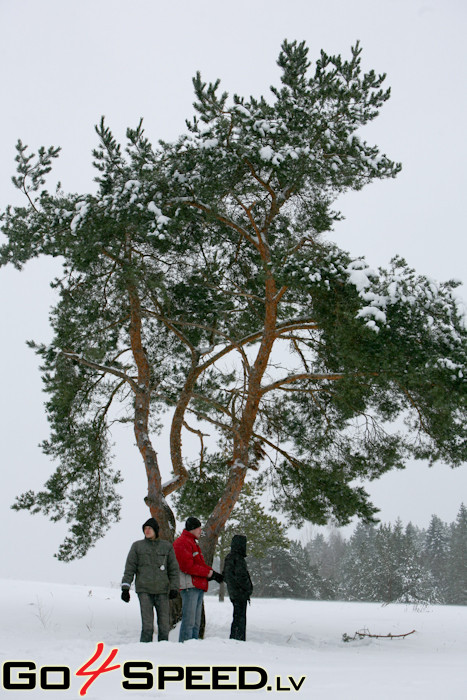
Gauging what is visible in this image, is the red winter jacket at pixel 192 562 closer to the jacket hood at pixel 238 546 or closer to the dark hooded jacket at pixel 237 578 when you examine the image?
the dark hooded jacket at pixel 237 578

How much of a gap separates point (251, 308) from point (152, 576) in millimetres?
6163

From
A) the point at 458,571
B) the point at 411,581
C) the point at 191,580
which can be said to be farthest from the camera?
the point at 458,571

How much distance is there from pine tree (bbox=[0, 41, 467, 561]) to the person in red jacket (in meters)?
2.33

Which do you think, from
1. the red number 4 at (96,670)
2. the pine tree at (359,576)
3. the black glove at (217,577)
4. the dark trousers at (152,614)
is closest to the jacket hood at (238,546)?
the black glove at (217,577)

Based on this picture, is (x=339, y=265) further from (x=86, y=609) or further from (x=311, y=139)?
(x=86, y=609)

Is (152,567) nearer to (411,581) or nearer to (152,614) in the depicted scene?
(152,614)

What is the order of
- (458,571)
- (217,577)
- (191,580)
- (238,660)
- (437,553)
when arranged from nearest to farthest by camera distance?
(238,660) < (191,580) < (217,577) < (458,571) < (437,553)

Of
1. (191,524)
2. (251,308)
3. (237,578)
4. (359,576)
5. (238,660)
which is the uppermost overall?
(251,308)

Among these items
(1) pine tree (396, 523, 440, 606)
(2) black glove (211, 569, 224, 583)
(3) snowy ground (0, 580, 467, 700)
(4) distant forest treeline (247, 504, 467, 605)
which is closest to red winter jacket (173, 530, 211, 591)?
(2) black glove (211, 569, 224, 583)

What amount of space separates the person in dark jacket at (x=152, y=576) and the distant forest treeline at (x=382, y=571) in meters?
19.3

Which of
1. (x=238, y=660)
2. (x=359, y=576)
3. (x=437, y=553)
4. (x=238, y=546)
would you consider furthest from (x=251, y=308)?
(x=437, y=553)

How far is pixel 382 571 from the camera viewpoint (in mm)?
40156

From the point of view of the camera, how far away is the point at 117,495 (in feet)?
41.5

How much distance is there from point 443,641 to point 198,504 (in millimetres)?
5100
